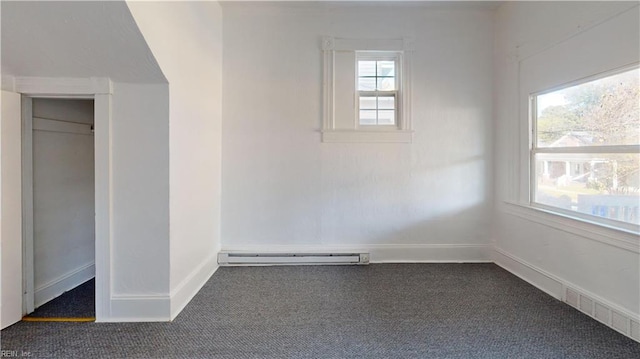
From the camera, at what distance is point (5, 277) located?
7.07ft

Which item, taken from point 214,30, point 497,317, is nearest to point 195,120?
point 214,30

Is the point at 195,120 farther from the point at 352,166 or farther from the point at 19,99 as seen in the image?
the point at 352,166

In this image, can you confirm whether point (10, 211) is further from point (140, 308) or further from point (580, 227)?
point (580, 227)

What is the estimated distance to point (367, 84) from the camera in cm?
365

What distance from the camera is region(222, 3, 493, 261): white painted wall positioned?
3541mm

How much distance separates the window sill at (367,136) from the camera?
3564 mm

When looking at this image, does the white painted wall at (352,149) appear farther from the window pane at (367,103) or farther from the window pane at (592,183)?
the window pane at (592,183)

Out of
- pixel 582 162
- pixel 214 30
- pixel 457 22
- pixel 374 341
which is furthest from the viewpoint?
pixel 457 22

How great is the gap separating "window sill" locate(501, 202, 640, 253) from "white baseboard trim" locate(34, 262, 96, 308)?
4354 mm

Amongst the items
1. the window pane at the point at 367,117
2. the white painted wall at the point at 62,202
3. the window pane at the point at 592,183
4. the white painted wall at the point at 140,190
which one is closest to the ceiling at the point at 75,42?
the white painted wall at the point at 140,190

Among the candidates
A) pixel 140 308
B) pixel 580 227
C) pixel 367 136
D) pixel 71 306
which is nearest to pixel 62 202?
pixel 71 306

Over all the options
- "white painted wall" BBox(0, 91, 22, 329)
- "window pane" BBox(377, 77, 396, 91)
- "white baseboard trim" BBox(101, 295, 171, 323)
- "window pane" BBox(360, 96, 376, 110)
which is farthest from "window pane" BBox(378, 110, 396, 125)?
"white painted wall" BBox(0, 91, 22, 329)

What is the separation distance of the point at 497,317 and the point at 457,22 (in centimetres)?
312

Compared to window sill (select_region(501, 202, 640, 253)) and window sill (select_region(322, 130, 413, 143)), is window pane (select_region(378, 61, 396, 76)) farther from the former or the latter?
window sill (select_region(501, 202, 640, 253))
